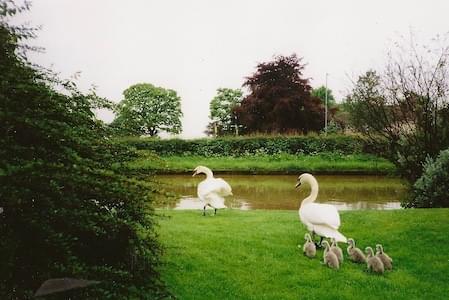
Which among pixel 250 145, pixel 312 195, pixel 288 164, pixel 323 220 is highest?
pixel 250 145

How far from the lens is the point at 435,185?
11172 millimetres

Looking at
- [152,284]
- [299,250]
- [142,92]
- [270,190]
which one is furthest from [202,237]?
[142,92]

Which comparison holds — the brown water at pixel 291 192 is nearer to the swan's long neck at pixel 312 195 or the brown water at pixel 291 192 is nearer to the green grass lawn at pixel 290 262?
the green grass lawn at pixel 290 262

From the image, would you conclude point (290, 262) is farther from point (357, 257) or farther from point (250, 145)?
point (250, 145)

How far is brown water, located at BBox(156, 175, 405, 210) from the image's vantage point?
559 inches

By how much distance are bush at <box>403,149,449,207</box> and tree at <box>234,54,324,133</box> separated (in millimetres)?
27757

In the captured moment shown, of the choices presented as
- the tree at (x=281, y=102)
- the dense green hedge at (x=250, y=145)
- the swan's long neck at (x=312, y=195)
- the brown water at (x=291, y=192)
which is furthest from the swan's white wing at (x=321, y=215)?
the tree at (x=281, y=102)

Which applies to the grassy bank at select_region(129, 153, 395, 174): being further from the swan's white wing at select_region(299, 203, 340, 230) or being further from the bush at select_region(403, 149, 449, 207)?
the swan's white wing at select_region(299, 203, 340, 230)

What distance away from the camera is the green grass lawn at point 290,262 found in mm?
5836

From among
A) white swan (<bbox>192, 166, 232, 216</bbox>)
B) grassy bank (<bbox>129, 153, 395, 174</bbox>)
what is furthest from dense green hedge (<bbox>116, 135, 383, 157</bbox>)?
white swan (<bbox>192, 166, 232, 216</bbox>)

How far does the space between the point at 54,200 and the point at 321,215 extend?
4583 mm

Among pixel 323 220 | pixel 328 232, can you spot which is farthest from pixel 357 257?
pixel 323 220

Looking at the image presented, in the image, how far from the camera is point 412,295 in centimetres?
591

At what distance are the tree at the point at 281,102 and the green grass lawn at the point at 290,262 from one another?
3068cm
